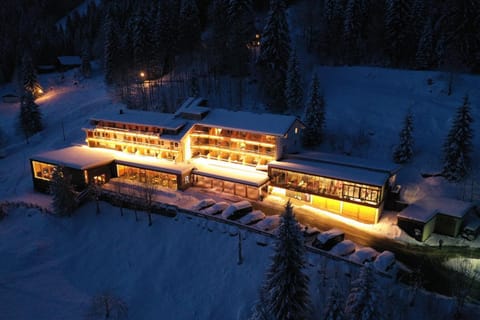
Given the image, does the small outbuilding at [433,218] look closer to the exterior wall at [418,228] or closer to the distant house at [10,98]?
the exterior wall at [418,228]

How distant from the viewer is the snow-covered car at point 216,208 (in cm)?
3681

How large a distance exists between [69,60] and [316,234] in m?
88.5

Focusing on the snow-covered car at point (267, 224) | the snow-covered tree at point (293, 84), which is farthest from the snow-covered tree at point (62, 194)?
the snow-covered tree at point (293, 84)

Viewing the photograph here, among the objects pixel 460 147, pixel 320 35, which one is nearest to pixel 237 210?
pixel 460 147

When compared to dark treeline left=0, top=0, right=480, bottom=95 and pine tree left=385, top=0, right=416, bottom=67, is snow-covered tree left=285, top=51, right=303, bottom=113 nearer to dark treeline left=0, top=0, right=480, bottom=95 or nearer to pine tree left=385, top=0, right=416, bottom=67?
dark treeline left=0, top=0, right=480, bottom=95

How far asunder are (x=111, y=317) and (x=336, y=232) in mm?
18998

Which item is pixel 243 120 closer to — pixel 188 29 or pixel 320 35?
pixel 188 29

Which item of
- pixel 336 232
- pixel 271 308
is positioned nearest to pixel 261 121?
pixel 336 232

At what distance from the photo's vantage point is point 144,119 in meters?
49.0

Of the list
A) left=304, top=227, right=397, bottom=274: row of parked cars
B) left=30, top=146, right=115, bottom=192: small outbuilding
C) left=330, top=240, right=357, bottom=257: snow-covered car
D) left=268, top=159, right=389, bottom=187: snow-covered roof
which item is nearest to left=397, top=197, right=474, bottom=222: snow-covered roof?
left=268, top=159, right=389, bottom=187: snow-covered roof

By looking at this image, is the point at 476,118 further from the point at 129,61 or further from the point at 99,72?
→ the point at 99,72

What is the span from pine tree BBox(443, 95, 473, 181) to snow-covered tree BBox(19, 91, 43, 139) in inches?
2371

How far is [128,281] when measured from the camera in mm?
32875

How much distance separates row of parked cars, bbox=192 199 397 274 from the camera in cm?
2959
